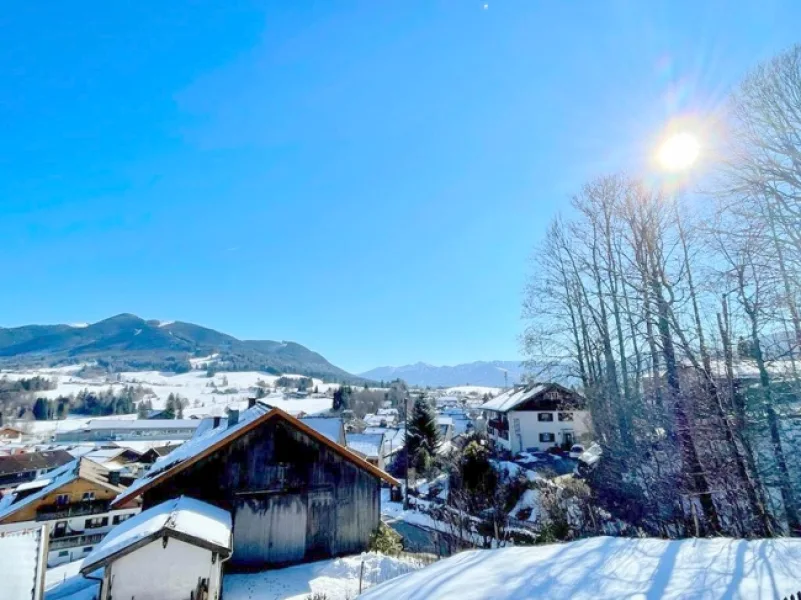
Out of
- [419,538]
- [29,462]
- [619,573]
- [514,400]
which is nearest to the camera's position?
[619,573]

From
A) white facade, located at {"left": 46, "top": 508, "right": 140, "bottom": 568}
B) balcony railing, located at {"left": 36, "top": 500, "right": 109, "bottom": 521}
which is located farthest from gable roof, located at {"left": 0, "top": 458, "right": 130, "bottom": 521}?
white facade, located at {"left": 46, "top": 508, "right": 140, "bottom": 568}

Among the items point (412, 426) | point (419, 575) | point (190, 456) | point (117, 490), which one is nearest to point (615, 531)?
point (419, 575)

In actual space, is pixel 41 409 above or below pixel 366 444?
above

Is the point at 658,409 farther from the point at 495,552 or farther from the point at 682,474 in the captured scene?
the point at 495,552

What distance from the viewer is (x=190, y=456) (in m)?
13.1

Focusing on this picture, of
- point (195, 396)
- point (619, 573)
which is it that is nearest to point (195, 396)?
point (195, 396)

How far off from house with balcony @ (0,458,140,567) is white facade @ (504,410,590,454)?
94.0ft

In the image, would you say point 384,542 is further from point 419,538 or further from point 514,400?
point 514,400

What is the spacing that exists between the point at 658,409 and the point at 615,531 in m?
4.75

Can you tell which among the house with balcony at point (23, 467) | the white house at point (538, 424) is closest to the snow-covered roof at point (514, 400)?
the white house at point (538, 424)

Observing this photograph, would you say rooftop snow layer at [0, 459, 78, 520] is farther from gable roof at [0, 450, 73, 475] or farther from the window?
gable roof at [0, 450, 73, 475]

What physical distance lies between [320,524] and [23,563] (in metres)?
7.92

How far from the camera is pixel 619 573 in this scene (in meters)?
5.27

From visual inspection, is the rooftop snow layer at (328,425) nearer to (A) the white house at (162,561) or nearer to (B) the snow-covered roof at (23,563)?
(A) the white house at (162,561)
